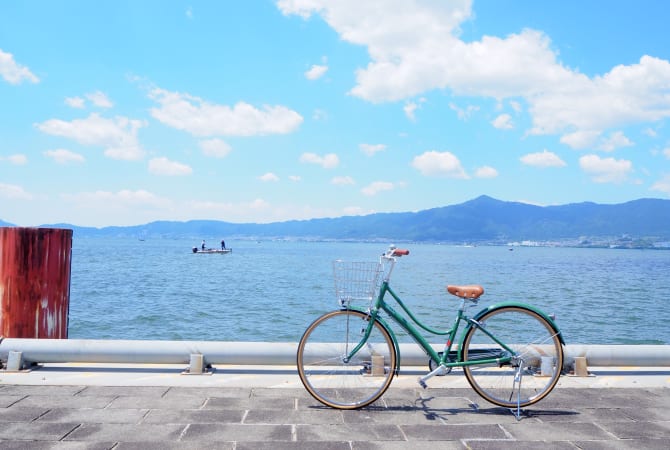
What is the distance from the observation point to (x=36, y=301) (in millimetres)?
6355

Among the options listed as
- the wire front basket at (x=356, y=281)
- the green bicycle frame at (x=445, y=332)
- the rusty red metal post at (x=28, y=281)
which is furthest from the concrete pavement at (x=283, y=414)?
the wire front basket at (x=356, y=281)

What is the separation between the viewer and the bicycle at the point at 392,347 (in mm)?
4883

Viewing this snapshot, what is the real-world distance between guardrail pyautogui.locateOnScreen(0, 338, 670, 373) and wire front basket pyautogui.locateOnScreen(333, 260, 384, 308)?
3.94ft

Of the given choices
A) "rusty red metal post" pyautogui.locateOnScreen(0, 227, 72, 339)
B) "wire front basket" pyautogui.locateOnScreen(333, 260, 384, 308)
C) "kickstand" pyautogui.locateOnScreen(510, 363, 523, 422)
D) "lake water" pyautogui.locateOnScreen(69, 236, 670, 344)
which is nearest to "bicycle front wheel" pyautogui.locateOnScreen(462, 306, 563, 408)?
"kickstand" pyautogui.locateOnScreen(510, 363, 523, 422)

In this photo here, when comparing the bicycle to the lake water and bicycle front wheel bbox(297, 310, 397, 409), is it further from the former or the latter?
the lake water

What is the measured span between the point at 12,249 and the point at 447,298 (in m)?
34.8

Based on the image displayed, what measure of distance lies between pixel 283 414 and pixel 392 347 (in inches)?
46.4

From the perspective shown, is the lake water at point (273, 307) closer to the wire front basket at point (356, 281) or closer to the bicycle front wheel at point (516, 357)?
the bicycle front wheel at point (516, 357)

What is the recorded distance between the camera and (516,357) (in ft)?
16.6

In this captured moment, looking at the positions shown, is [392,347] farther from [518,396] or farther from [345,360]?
[518,396]

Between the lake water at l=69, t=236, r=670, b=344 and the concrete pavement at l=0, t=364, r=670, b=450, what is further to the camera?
the lake water at l=69, t=236, r=670, b=344

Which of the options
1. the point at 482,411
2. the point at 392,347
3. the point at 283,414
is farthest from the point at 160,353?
the point at 482,411

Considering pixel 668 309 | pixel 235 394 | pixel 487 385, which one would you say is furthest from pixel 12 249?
pixel 668 309

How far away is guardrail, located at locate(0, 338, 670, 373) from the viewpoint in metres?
5.60
